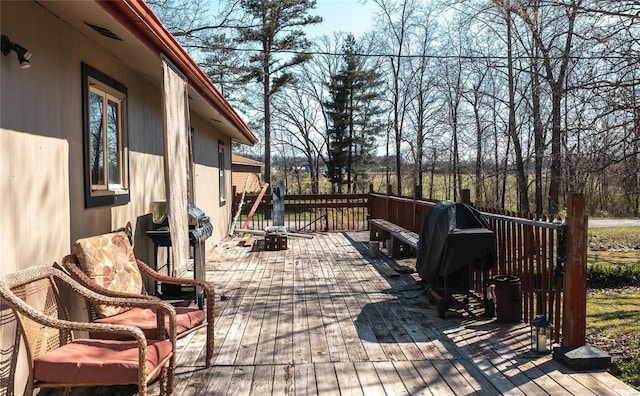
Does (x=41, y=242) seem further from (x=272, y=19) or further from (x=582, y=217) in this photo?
(x=272, y=19)

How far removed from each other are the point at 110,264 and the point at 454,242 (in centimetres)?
284

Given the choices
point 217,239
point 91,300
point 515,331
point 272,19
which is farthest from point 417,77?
point 91,300

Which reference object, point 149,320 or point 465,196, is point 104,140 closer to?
point 149,320

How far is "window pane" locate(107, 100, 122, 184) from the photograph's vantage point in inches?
178

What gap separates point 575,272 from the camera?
141 inches

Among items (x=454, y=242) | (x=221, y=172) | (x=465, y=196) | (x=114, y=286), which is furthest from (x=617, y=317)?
(x=221, y=172)

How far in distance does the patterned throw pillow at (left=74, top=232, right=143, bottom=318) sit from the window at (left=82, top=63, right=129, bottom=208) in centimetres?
43

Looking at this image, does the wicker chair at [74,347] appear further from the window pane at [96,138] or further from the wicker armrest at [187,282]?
the window pane at [96,138]

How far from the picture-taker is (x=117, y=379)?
2.42 m

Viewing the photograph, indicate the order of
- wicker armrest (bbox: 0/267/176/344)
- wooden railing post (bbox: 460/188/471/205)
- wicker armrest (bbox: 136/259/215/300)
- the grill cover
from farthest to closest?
wooden railing post (bbox: 460/188/471/205) < the grill cover < wicker armrest (bbox: 136/259/215/300) < wicker armrest (bbox: 0/267/176/344)

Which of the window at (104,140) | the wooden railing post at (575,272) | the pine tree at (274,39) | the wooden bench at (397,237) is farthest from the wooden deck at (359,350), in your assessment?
the pine tree at (274,39)

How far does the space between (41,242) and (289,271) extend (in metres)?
4.45

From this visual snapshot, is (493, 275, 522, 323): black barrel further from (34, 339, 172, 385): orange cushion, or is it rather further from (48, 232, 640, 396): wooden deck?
(34, 339, 172, 385): orange cushion

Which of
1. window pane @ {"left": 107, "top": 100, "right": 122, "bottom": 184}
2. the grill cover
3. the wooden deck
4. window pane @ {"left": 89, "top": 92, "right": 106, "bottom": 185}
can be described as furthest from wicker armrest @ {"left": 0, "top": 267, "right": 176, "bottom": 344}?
the grill cover
